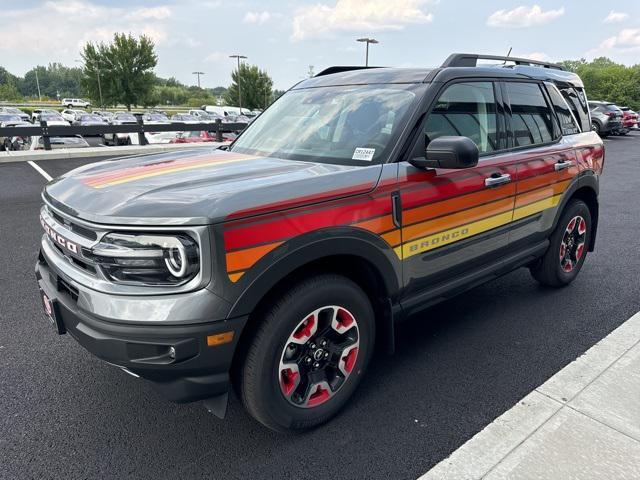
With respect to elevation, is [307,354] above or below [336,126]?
below

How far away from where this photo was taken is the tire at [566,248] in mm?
4047

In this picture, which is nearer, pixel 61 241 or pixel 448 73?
pixel 61 241

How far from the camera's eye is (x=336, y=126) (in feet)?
9.87

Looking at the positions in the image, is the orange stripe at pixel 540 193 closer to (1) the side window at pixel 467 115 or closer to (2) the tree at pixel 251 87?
(1) the side window at pixel 467 115

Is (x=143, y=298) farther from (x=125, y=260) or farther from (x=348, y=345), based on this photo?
(x=348, y=345)

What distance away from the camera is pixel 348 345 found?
2539mm

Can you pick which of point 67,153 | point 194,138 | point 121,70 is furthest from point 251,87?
point 67,153

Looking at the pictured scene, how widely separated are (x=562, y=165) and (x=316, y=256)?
2.55 metres

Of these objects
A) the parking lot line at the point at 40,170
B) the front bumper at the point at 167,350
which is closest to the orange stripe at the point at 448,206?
the front bumper at the point at 167,350

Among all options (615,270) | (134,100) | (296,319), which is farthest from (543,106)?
(134,100)

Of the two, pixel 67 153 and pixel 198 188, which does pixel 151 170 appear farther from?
pixel 67 153

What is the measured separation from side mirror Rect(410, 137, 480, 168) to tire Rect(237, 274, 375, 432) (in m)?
0.78

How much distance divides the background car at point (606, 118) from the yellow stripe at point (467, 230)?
21129 millimetres

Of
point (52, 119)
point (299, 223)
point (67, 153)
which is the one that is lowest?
point (67, 153)
